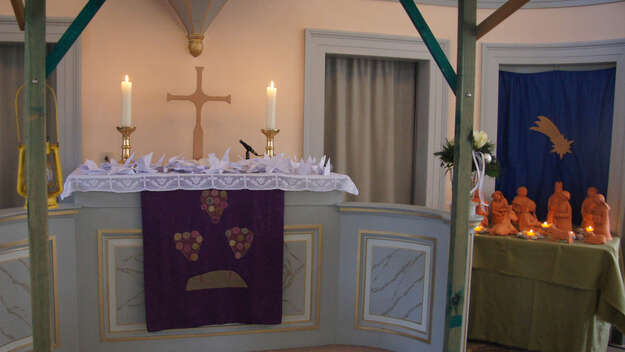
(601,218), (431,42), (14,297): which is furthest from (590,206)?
(14,297)

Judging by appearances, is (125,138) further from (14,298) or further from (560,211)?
Answer: (560,211)

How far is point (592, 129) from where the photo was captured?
3.85 metres

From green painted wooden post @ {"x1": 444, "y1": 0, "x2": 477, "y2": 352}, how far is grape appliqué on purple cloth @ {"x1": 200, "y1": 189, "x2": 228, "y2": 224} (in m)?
1.29

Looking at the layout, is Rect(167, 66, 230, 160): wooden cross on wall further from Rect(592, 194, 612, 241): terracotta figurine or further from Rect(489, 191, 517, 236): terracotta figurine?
Rect(592, 194, 612, 241): terracotta figurine

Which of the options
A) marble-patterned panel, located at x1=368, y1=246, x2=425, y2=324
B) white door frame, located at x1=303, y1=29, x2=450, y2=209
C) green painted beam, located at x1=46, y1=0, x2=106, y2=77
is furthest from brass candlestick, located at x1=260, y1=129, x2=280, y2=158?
green painted beam, located at x1=46, y1=0, x2=106, y2=77

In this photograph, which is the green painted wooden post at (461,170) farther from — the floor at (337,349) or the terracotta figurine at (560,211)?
the terracotta figurine at (560,211)

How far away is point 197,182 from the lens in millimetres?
2566

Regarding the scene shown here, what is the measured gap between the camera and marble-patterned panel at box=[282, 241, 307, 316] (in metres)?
2.83

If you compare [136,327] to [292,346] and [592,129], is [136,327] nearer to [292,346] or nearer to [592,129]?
[292,346]

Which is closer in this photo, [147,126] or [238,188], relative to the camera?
[238,188]

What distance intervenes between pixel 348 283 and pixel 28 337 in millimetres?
1842

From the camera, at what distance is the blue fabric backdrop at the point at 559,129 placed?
3822mm

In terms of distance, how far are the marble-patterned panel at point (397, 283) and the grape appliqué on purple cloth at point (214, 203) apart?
1007mm

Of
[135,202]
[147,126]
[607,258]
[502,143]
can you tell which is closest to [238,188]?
[135,202]
